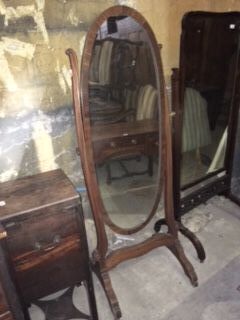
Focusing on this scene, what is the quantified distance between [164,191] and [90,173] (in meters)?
0.51

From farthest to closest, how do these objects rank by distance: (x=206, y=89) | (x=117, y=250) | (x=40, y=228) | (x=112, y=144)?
(x=206, y=89), (x=117, y=250), (x=112, y=144), (x=40, y=228)

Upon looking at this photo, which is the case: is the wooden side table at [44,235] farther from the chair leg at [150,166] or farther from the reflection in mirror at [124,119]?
the chair leg at [150,166]

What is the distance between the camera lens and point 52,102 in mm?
1517

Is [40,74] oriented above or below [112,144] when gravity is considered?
above

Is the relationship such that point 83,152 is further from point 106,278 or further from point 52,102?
point 106,278

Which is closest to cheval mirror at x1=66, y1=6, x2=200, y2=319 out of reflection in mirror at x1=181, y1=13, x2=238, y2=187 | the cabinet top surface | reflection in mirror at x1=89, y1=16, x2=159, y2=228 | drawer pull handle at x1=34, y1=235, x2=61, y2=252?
reflection in mirror at x1=89, y1=16, x2=159, y2=228

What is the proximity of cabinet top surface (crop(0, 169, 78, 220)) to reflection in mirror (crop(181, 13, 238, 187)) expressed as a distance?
0.91 m

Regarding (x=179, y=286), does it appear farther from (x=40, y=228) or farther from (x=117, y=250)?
(x=40, y=228)

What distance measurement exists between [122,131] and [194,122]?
0.64m

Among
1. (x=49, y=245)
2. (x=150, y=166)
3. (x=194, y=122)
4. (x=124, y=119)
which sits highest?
(x=124, y=119)

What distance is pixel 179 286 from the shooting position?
161 centimetres

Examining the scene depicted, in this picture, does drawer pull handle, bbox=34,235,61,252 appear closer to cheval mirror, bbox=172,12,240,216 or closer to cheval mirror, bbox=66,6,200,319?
cheval mirror, bbox=66,6,200,319

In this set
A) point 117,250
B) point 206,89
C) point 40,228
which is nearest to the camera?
point 40,228

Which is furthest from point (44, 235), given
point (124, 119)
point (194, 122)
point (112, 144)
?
point (194, 122)
